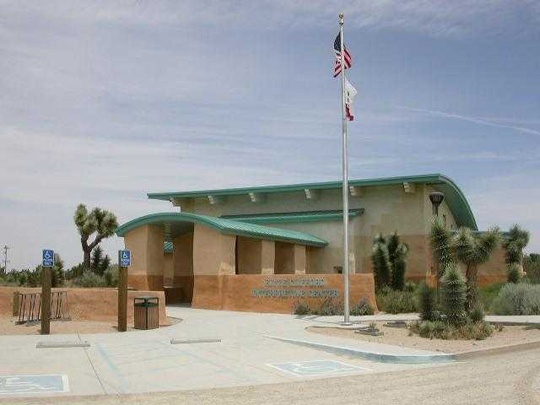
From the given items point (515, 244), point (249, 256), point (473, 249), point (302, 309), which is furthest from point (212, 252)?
point (515, 244)

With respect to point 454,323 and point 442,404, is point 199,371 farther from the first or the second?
point 454,323

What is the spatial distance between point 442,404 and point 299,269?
26.3 m

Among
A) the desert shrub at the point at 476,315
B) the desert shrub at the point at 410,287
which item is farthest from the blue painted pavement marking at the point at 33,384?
the desert shrub at the point at 410,287

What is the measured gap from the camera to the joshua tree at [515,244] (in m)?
41.2

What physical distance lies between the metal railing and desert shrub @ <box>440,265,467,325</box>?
13572mm

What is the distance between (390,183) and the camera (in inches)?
1480

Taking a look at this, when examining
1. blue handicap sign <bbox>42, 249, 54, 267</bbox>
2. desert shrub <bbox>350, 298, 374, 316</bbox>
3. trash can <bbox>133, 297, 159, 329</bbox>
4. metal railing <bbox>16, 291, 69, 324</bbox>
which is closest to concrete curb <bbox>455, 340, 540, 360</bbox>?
desert shrub <bbox>350, 298, 374, 316</bbox>

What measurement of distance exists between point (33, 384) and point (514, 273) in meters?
33.6

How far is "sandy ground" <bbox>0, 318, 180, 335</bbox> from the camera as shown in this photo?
1939cm

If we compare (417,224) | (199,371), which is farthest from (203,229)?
(199,371)

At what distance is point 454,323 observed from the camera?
60.3 feet

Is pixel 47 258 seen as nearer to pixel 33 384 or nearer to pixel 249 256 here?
pixel 33 384

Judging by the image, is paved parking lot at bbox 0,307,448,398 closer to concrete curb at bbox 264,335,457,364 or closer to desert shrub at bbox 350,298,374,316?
concrete curb at bbox 264,335,457,364

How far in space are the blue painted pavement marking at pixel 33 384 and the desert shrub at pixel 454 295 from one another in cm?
1120
